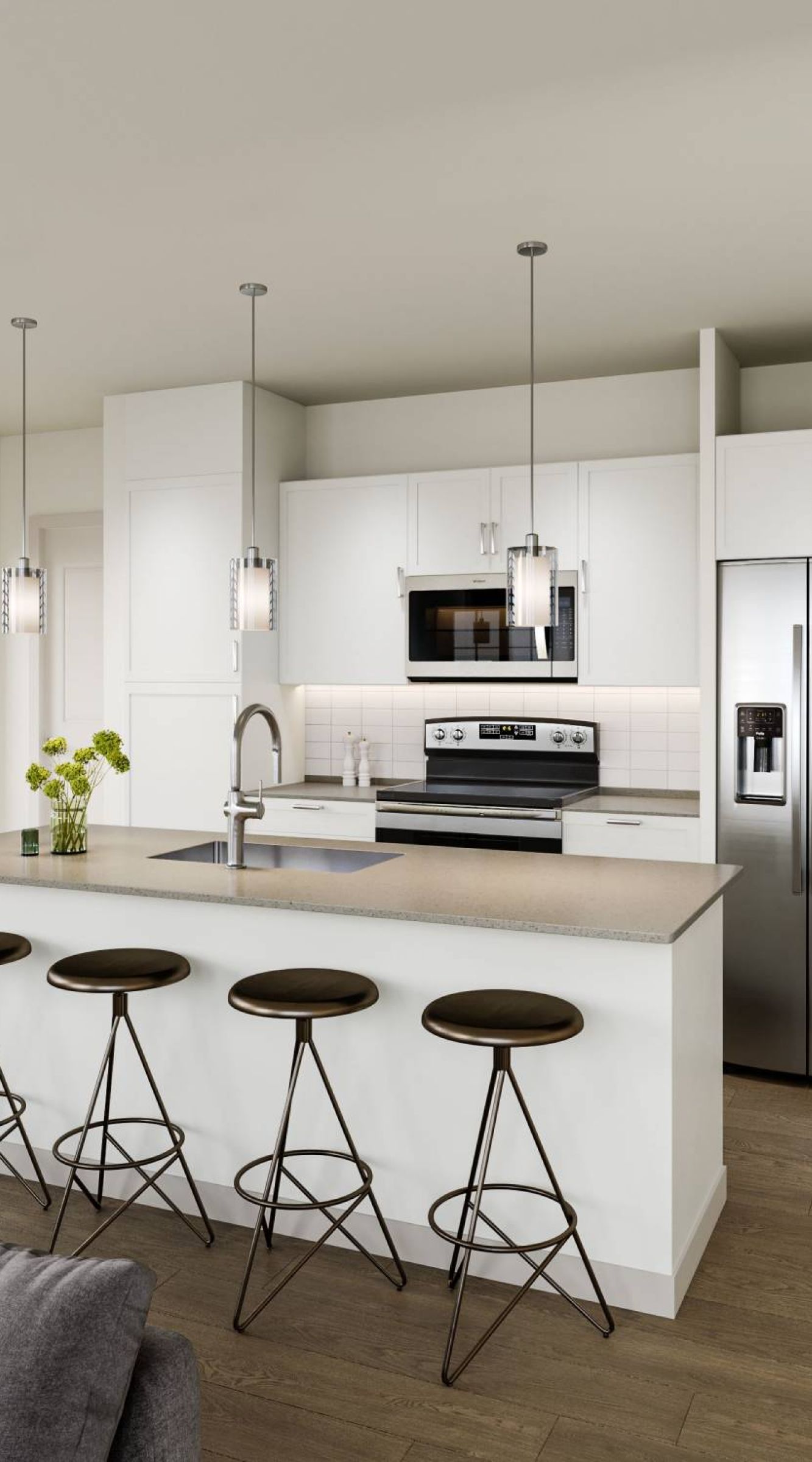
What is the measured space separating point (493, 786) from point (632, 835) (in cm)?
82

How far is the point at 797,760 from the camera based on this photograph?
423 cm

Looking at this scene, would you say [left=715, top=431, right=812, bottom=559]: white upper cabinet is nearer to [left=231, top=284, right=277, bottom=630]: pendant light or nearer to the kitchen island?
the kitchen island

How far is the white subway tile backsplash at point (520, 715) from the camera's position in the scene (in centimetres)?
503

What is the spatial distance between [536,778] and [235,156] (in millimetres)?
3030

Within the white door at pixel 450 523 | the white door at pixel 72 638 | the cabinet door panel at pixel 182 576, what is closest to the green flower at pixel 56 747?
the cabinet door panel at pixel 182 576

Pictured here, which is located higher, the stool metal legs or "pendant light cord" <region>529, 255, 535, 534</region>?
"pendant light cord" <region>529, 255, 535, 534</region>

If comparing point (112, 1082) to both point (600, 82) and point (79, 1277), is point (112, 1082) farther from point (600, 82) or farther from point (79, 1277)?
point (600, 82)

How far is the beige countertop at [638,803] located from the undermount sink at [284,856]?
1.31 metres

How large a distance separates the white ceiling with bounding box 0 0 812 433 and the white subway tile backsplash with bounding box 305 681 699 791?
146 cm

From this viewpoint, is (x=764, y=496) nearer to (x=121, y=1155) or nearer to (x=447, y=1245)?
(x=447, y=1245)

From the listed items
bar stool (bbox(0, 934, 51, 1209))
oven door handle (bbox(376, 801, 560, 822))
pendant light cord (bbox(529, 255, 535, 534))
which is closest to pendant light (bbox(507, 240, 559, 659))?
pendant light cord (bbox(529, 255, 535, 534))

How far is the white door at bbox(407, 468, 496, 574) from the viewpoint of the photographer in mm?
5055

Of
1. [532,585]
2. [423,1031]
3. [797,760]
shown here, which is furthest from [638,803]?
[423,1031]

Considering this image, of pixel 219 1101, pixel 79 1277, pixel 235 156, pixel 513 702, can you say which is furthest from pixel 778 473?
pixel 79 1277
